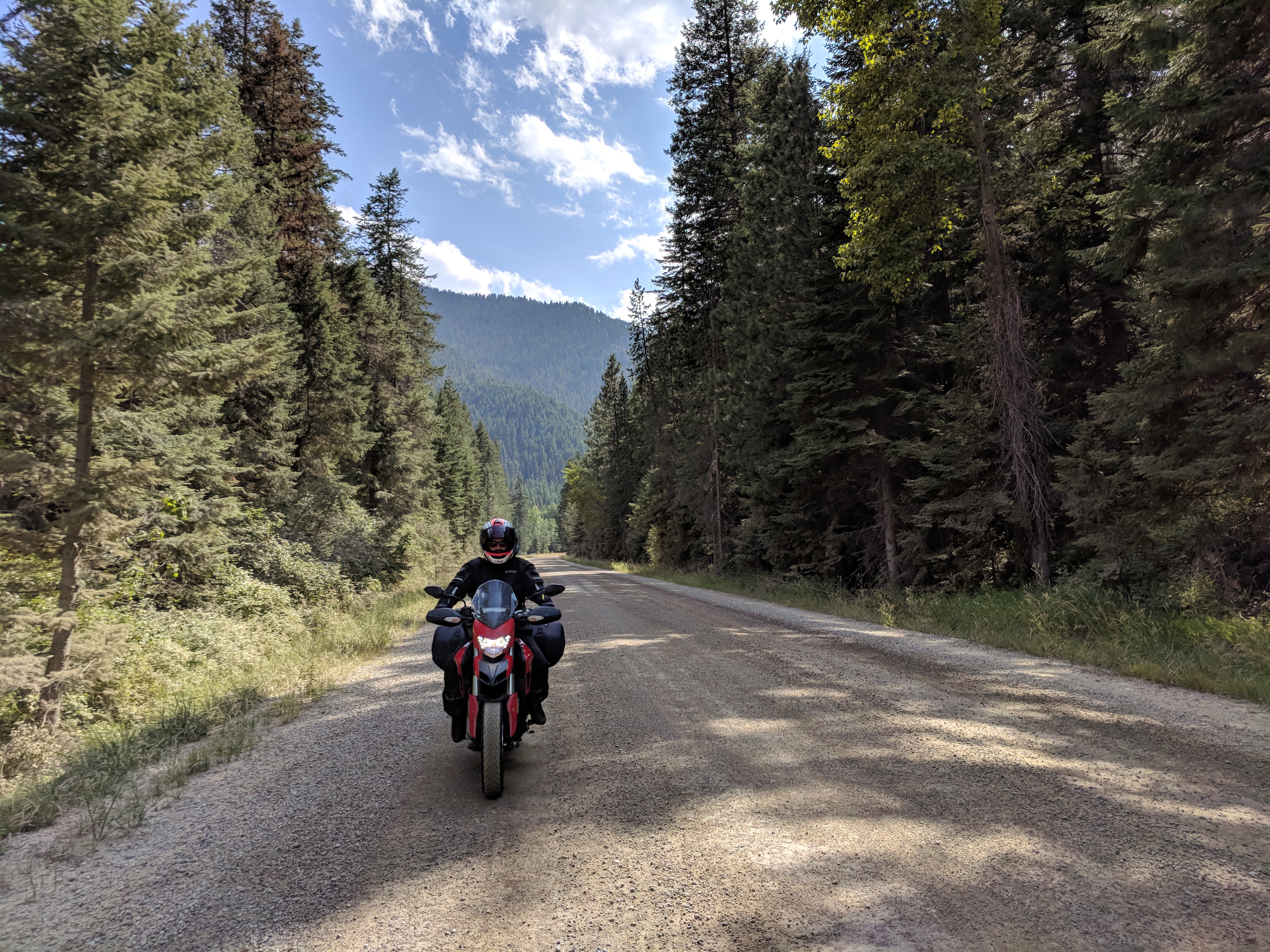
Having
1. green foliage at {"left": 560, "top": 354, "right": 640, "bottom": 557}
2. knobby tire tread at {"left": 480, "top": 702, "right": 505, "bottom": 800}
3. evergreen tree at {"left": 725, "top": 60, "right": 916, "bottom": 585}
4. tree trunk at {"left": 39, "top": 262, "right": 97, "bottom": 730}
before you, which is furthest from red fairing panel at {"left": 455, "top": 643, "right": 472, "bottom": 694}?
green foliage at {"left": 560, "top": 354, "right": 640, "bottom": 557}

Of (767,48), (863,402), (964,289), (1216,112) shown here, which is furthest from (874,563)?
(767,48)

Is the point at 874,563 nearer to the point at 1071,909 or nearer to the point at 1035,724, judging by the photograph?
the point at 1035,724

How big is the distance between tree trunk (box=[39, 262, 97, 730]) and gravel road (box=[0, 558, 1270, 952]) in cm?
336

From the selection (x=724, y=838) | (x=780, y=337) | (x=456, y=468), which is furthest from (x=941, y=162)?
(x=456, y=468)

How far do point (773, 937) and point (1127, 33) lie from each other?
1176 cm

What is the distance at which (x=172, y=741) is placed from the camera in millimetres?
5254

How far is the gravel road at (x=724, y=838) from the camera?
2.39 m

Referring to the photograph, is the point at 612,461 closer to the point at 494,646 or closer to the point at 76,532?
the point at 76,532

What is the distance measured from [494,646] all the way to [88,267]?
7.36 m

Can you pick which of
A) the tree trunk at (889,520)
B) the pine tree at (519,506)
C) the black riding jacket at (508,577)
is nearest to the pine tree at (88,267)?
the black riding jacket at (508,577)

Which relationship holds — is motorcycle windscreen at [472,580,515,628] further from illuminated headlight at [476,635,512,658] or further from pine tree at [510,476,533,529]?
pine tree at [510,476,533,529]

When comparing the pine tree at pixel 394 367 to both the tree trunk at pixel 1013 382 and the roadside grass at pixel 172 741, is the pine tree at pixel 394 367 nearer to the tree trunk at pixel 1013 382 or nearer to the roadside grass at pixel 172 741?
the roadside grass at pixel 172 741

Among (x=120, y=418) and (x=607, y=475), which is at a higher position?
(x=607, y=475)

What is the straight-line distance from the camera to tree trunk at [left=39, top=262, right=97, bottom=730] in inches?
Answer: 255
